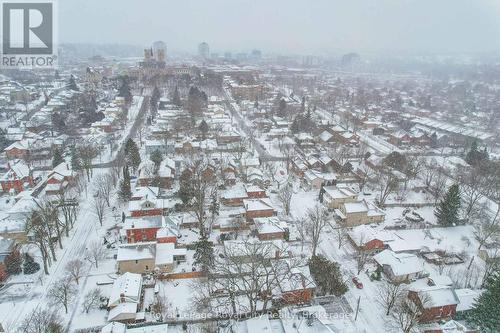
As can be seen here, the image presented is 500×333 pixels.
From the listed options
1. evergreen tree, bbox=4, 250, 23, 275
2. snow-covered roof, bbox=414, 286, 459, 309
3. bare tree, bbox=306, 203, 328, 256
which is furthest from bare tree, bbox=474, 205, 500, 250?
evergreen tree, bbox=4, 250, 23, 275

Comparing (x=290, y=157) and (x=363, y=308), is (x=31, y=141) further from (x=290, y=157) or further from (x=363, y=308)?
(x=363, y=308)

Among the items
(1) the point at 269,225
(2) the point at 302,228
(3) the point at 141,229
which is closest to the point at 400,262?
(2) the point at 302,228

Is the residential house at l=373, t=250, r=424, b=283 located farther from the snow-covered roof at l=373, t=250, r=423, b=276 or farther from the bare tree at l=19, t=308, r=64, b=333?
the bare tree at l=19, t=308, r=64, b=333

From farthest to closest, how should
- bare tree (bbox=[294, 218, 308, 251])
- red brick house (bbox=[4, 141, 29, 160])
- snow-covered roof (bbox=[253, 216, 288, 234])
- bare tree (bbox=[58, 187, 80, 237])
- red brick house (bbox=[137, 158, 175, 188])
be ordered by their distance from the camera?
1. red brick house (bbox=[4, 141, 29, 160])
2. red brick house (bbox=[137, 158, 175, 188])
3. bare tree (bbox=[58, 187, 80, 237])
4. snow-covered roof (bbox=[253, 216, 288, 234])
5. bare tree (bbox=[294, 218, 308, 251])

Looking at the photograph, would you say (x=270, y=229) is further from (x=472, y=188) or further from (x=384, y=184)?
(x=472, y=188)

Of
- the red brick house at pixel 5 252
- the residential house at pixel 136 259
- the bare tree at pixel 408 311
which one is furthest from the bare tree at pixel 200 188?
the bare tree at pixel 408 311

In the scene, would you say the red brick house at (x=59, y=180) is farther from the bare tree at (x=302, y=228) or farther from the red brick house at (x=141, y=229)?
the bare tree at (x=302, y=228)
